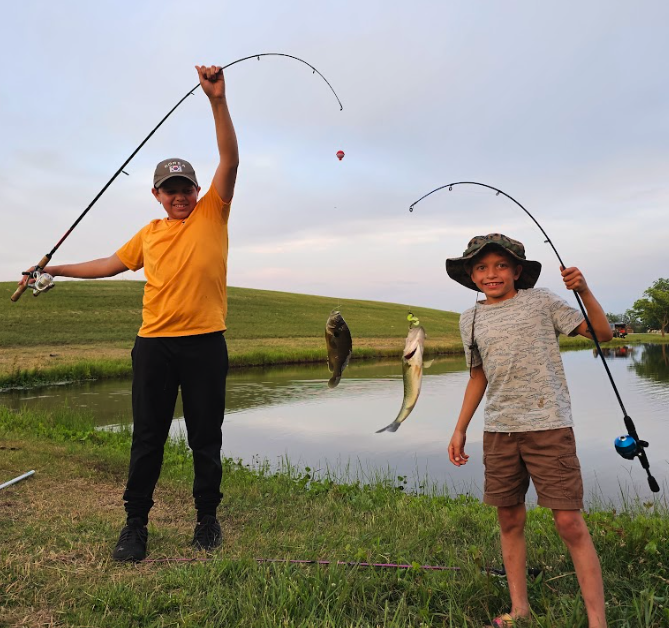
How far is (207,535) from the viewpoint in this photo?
4082 mm

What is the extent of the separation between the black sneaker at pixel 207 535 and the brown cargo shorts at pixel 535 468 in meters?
2.07

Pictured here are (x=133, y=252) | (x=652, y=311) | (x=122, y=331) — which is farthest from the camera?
(x=652, y=311)

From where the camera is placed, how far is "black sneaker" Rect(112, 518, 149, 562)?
12.4ft

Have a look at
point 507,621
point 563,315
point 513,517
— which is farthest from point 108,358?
point 563,315

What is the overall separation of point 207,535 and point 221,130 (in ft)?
9.15

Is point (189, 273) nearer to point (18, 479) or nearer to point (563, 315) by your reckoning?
point (563, 315)

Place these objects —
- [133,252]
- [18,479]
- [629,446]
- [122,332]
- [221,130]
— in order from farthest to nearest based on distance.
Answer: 1. [122,332]
2. [18,479]
3. [133,252]
4. [221,130]
5. [629,446]

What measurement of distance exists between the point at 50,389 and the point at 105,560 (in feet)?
58.6

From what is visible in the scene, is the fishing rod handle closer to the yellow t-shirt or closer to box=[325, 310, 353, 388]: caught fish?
the yellow t-shirt

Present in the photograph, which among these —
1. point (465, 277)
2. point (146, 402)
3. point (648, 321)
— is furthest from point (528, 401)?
point (648, 321)

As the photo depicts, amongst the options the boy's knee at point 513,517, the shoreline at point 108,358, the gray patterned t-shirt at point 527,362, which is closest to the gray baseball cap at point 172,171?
the gray patterned t-shirt at point 527,362

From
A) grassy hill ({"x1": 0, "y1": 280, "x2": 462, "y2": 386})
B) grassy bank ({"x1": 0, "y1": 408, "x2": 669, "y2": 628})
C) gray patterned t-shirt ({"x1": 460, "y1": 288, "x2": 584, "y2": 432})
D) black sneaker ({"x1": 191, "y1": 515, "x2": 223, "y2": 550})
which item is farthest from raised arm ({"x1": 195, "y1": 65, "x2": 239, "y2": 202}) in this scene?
grassy hill ({"x1": 0, "y1": 280, "x2": 462, "y2": 386})

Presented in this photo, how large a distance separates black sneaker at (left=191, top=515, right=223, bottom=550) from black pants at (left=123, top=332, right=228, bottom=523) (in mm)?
62

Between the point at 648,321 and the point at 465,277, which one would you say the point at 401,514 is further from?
the point at 648,321
